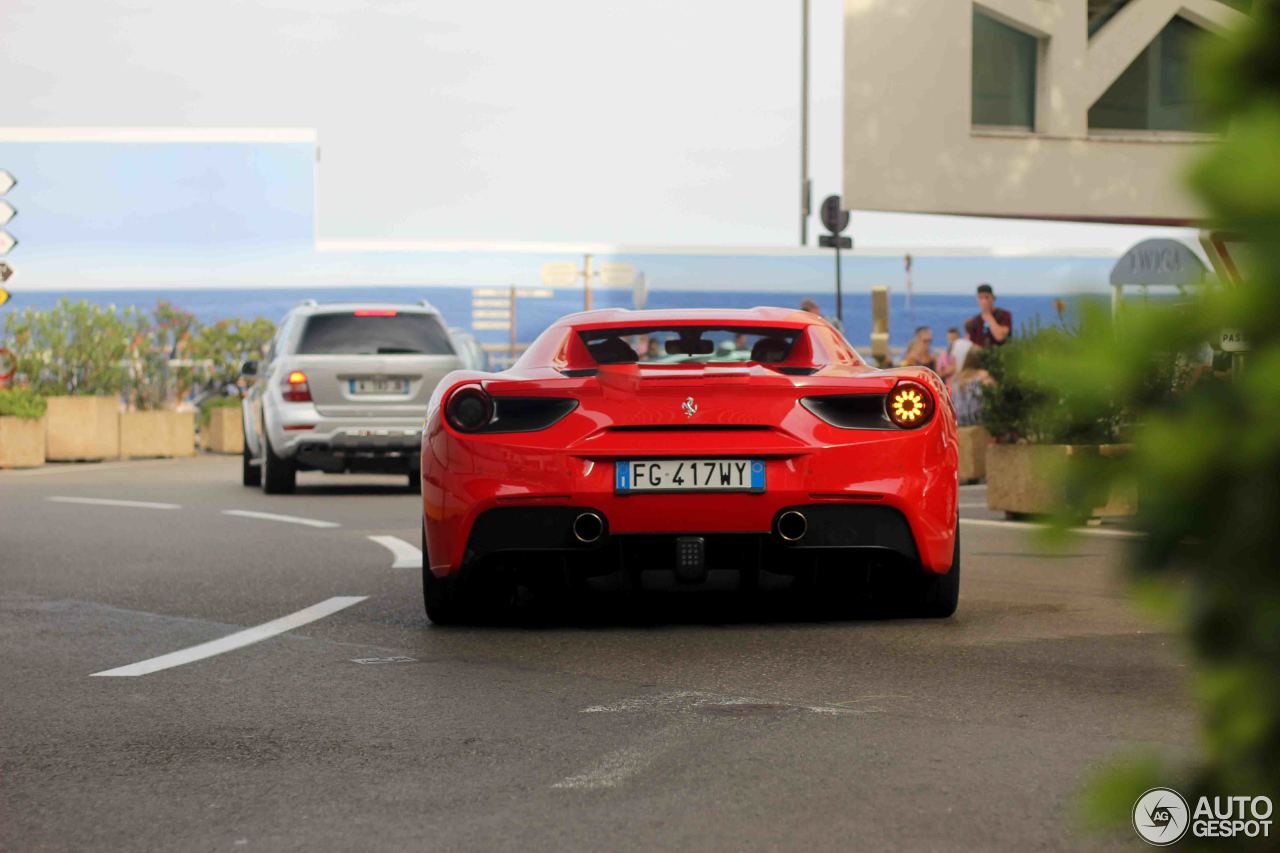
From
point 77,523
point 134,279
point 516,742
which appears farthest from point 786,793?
point 134,279

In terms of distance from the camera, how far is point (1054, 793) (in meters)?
4.20

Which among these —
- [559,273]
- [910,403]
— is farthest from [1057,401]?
[559,273]

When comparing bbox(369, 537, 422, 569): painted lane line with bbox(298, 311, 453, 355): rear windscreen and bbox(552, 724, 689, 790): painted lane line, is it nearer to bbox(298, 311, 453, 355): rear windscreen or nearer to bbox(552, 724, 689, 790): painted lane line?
bbox(552, 724, 689, 790): painted lane line

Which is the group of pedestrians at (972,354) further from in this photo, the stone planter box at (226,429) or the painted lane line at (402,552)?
the stone planter box at (226,429)

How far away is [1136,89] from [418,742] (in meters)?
27.0

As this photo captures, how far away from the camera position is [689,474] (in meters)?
6.98

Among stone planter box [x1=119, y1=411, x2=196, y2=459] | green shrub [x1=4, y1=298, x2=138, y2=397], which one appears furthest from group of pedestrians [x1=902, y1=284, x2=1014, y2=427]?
green shrub [x1=4, y1=298, x2=138, y2=397]

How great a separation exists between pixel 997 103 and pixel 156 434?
42.8 ft

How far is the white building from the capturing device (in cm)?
2972

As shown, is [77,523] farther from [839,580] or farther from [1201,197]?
[1201,197]

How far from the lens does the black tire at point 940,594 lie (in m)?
7.50

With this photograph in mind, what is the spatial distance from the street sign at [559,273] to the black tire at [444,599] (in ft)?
104

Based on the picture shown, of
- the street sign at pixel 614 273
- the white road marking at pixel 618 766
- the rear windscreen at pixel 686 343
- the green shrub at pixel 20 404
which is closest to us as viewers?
the white road marking at pixel 618 766

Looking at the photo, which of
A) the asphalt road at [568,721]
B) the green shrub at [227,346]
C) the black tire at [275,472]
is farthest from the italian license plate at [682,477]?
the green shrub at [227,346]
